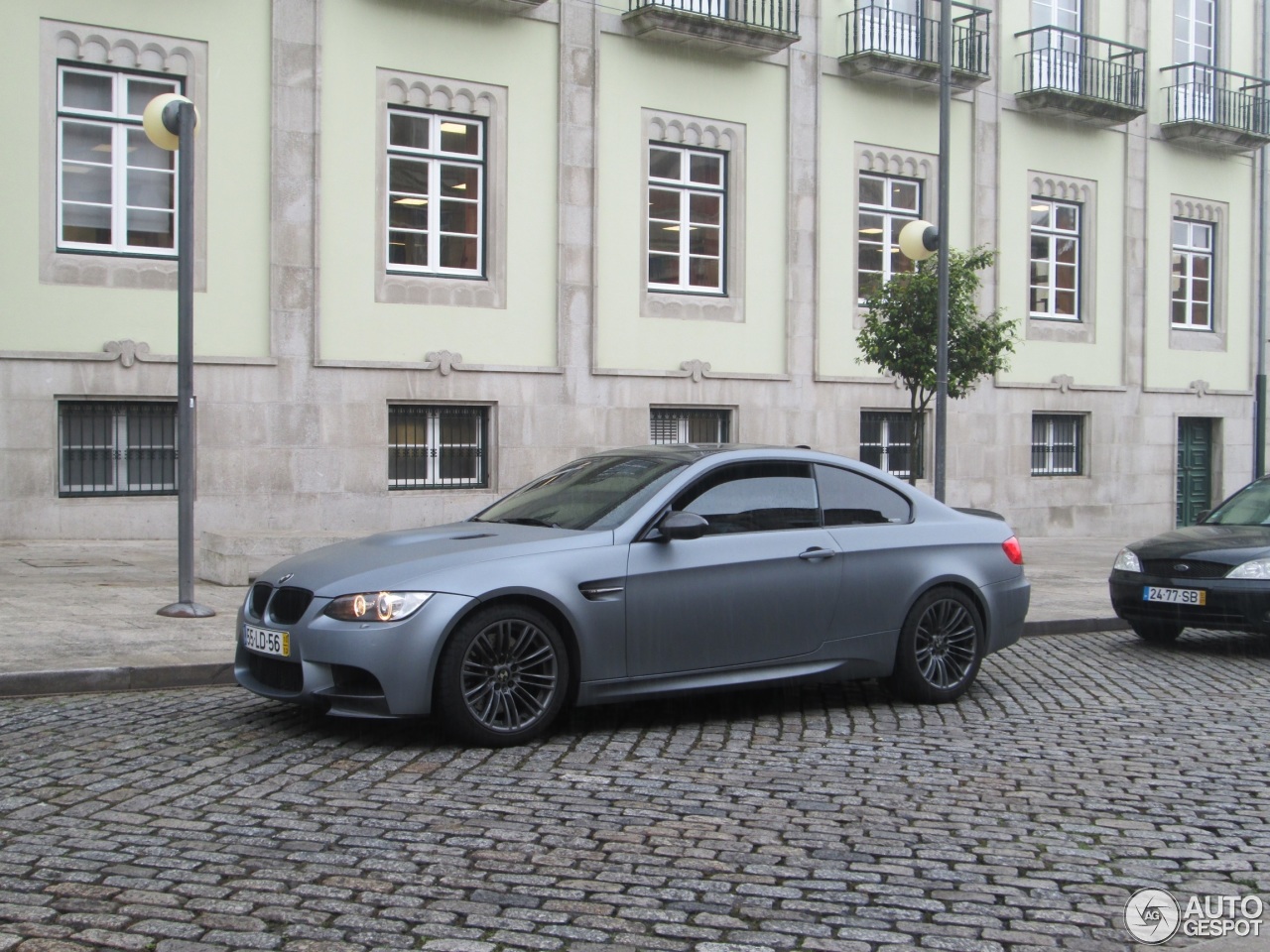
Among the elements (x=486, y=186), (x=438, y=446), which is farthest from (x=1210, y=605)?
(x=486, y=186)

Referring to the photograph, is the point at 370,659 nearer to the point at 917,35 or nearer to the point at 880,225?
the point at 880,225

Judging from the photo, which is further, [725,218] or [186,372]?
[725,218]

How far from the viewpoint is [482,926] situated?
4.32 meters

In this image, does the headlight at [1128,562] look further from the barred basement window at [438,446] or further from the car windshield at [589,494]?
the barred basement window at [438,446]

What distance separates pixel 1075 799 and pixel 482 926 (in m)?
2.95

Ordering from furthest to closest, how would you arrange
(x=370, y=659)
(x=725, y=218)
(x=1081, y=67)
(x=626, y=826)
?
(x=1081, y=67), (x=725, y=218), (x=370, y=659), (x=626, y=826)

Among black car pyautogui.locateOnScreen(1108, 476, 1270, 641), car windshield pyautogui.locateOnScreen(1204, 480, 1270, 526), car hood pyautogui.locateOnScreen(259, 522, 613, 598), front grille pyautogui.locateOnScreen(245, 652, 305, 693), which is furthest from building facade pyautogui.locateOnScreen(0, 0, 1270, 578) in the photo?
car windshield pyautogui.locateOnScreen(1204, 480, 1270, 526)

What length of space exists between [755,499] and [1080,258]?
1990 cm

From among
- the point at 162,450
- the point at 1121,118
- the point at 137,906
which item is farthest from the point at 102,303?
the point at 1121,118

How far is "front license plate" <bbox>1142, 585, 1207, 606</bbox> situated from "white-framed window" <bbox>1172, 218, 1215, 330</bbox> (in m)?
17.6

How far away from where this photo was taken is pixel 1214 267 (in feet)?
92.7

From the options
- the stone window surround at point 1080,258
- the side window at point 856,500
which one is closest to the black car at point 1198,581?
the side window at point 856,500

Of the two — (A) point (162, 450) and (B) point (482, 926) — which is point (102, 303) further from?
(B) point (482, 926)

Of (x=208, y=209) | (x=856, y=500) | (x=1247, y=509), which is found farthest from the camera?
(x=208, y=209)
